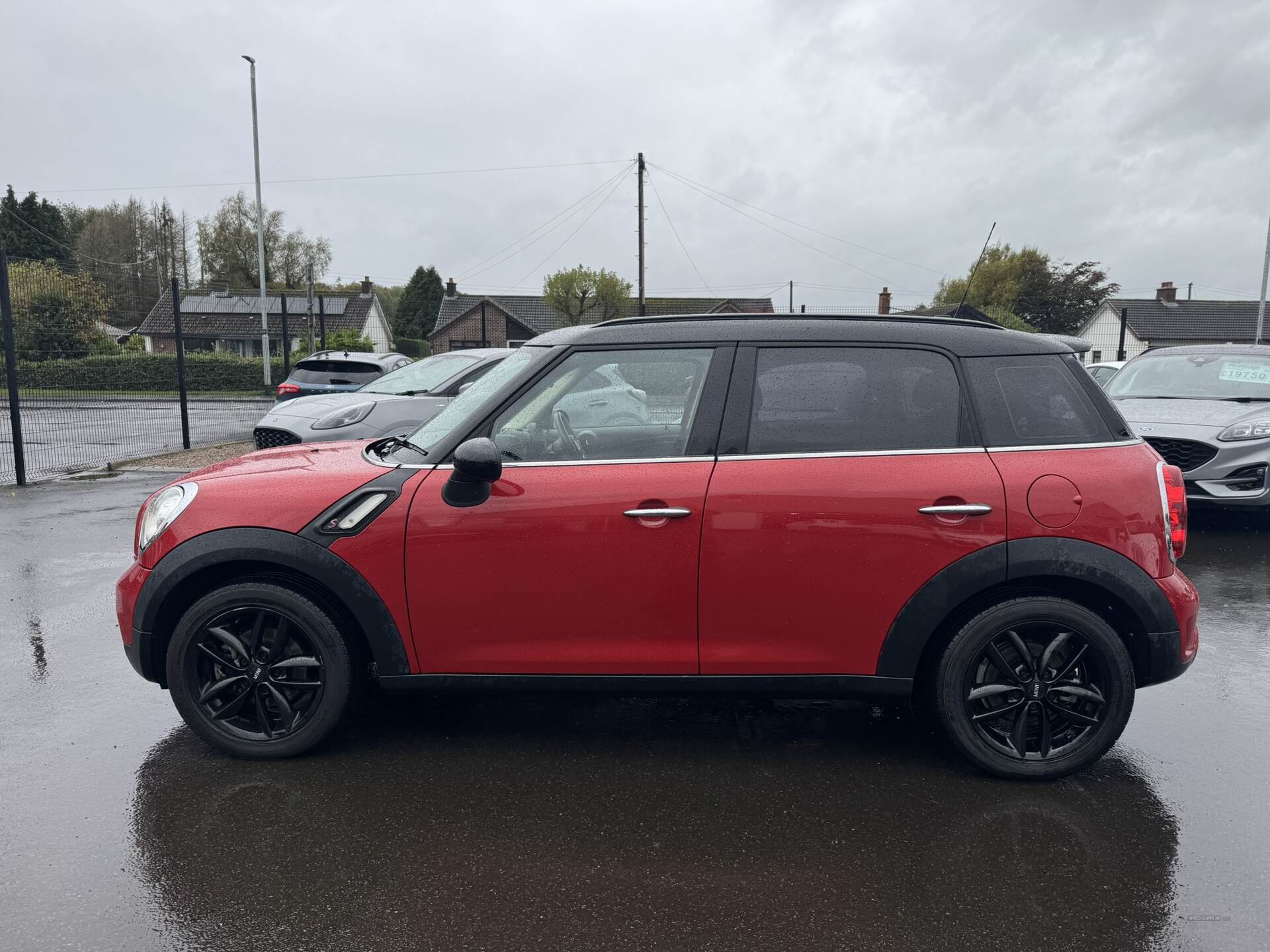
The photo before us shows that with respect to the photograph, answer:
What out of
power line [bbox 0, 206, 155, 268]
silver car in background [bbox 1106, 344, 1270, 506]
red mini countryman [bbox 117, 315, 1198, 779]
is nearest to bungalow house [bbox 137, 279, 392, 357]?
power line [bbox 0, 206, 155, 268]

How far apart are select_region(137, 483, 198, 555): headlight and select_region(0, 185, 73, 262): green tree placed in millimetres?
74732

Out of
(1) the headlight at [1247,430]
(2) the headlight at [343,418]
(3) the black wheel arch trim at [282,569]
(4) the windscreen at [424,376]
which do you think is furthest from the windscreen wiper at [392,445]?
(1) the headlight at [1247,430]

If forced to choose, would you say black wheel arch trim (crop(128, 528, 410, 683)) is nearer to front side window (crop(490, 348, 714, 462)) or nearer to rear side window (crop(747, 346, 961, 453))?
front side window (crop(490, 348, 714, 462))

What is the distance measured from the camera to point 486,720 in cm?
411

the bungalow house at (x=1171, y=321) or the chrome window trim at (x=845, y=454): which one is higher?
the bungalow house at (x=1171, y=321)

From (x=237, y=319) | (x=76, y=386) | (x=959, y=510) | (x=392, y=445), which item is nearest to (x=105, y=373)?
(x=76, y=386)

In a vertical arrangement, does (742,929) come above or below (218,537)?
below

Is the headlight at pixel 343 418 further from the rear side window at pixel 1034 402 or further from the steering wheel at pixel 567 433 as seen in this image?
the rear side window at pixel 1034 402

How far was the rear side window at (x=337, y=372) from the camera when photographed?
571 inches

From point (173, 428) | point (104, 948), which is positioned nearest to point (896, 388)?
point (104, 948)

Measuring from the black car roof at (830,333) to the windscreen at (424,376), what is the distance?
6392mm

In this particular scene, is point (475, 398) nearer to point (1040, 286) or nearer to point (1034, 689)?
point (1034, 689)

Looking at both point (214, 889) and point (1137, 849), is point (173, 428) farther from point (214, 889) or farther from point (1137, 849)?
point (1137, 849)

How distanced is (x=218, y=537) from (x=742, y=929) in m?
2.37
